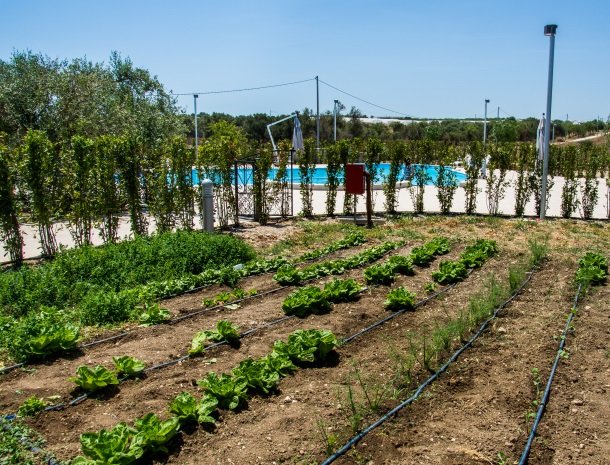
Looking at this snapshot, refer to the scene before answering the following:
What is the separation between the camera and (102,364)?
17.0ft

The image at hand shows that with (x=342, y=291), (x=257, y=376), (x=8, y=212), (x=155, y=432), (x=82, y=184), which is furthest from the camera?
(x=82, y=184)

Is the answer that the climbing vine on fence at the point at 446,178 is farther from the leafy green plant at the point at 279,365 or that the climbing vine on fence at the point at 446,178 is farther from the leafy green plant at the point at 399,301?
the leafy green plant at the point at 279,365

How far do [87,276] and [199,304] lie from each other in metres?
1.99

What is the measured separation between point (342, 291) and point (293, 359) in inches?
79.7

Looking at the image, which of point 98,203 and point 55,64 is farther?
point 55,64

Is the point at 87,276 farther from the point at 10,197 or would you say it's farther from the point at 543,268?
the point at 543,268

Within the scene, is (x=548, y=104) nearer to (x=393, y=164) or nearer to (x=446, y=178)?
(x=446, y=178)

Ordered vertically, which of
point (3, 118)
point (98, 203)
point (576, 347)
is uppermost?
point (3, 118)

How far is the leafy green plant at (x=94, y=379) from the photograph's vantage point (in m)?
4.54

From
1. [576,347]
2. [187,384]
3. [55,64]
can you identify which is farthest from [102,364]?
[55,64]

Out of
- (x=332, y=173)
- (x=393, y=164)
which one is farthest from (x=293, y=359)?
(x=393, y=164)

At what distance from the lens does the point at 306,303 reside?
6605mm

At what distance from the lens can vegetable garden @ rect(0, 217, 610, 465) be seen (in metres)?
3.88

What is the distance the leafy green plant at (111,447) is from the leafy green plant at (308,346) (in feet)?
5.85
